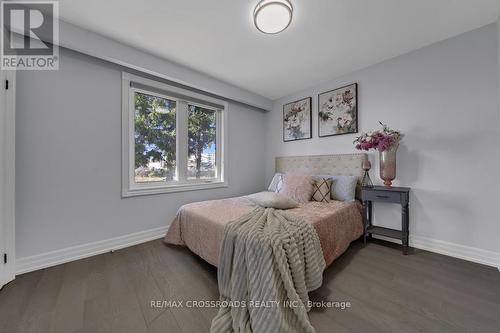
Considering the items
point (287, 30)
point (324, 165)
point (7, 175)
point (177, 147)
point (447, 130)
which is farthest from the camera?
point (324, 165)

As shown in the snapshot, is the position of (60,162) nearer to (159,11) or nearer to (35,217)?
(35,217)

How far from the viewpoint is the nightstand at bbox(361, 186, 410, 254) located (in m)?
2.10

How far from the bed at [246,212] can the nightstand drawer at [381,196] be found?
0.18 meters

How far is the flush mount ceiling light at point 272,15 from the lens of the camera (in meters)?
1.57

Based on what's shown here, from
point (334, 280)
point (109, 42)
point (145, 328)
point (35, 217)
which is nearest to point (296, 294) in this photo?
point (334, 280)

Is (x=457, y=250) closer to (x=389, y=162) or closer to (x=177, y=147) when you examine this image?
(x=389, y=162)

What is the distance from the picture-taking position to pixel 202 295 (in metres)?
1.48

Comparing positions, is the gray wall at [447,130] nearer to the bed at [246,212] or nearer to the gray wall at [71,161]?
the bed at [246,212]

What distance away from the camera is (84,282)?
5.31 ft

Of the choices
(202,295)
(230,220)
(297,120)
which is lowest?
(202,295)

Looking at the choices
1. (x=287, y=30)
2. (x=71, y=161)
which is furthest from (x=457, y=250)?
(x=71, y=161)

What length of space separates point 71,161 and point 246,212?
6.46 ft

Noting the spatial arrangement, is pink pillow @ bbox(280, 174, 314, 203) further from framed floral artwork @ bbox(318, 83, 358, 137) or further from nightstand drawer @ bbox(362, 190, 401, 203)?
framed floral artwork @ bbox(318, 83, 358, 137)

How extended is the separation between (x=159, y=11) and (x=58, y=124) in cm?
155
